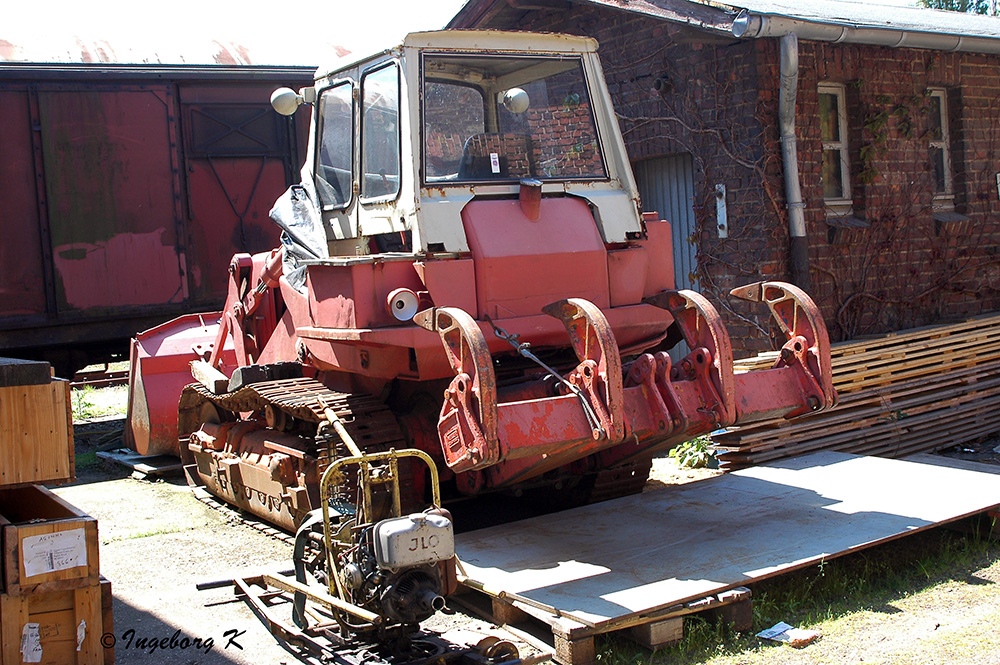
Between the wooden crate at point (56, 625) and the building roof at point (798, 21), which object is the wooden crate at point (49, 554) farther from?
the building roof at point (798, 21)

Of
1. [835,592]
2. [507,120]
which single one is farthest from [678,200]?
[835,592]

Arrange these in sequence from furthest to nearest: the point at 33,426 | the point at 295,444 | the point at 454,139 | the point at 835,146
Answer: the point at 835,146 → the point at 295,444 → the point at 454,139 → the point at 33,426

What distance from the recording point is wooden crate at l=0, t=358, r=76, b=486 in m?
4.18

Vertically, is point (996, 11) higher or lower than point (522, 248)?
higher

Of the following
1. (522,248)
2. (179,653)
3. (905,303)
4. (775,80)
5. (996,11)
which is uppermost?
(996,11)

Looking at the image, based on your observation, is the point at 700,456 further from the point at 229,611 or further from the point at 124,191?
the point at 124,191

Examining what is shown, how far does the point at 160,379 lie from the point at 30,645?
193 inches

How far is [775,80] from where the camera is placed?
28.1ft

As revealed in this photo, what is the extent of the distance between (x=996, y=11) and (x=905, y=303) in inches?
850

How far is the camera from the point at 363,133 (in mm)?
5895

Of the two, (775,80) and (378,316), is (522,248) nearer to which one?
(378,316)

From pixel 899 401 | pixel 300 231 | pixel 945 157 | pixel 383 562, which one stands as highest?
pixel 945 157

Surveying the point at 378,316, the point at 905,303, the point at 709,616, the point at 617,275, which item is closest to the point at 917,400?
the point at 905,303

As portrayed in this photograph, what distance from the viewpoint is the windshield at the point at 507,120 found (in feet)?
18.6
